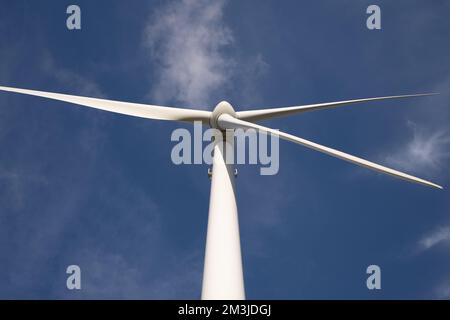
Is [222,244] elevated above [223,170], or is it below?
below

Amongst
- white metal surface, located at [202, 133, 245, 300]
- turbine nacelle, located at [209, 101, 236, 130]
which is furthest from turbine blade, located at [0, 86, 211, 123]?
white metal surface, located at [202, 133, 245, 300]

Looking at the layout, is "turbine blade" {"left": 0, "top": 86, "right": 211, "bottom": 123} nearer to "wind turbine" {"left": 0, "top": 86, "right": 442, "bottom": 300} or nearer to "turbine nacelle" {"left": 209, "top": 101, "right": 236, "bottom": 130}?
"wind turbine" {"left": 0, "top": 86, "right": 442, "bottom": 300}

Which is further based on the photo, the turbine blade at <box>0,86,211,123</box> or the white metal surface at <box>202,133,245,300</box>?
the turbine blade at <box>0,86,211,123</box>

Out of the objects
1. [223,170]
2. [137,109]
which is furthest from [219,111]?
[137,109]

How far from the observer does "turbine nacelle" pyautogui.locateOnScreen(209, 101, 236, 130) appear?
71.4 feet

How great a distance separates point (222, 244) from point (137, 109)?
8835 millimetres

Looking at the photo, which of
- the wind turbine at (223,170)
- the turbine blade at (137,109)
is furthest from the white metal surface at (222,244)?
the turbine blade at (137,109)

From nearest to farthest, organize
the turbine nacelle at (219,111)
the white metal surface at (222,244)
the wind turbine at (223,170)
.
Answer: the white metal surface at (222,244)
the wind turbine at (223,170)
the turbine nacelle at (219,111)

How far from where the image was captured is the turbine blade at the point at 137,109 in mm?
21828

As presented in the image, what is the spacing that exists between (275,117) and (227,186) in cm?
635

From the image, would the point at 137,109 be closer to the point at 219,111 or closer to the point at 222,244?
the point at 219,111

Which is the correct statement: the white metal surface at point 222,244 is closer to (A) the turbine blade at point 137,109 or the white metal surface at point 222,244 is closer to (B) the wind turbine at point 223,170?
(B) the wind turbine at point 223,170

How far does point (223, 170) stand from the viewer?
65.0ft

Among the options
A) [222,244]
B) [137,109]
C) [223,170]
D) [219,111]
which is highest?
[137,109]
